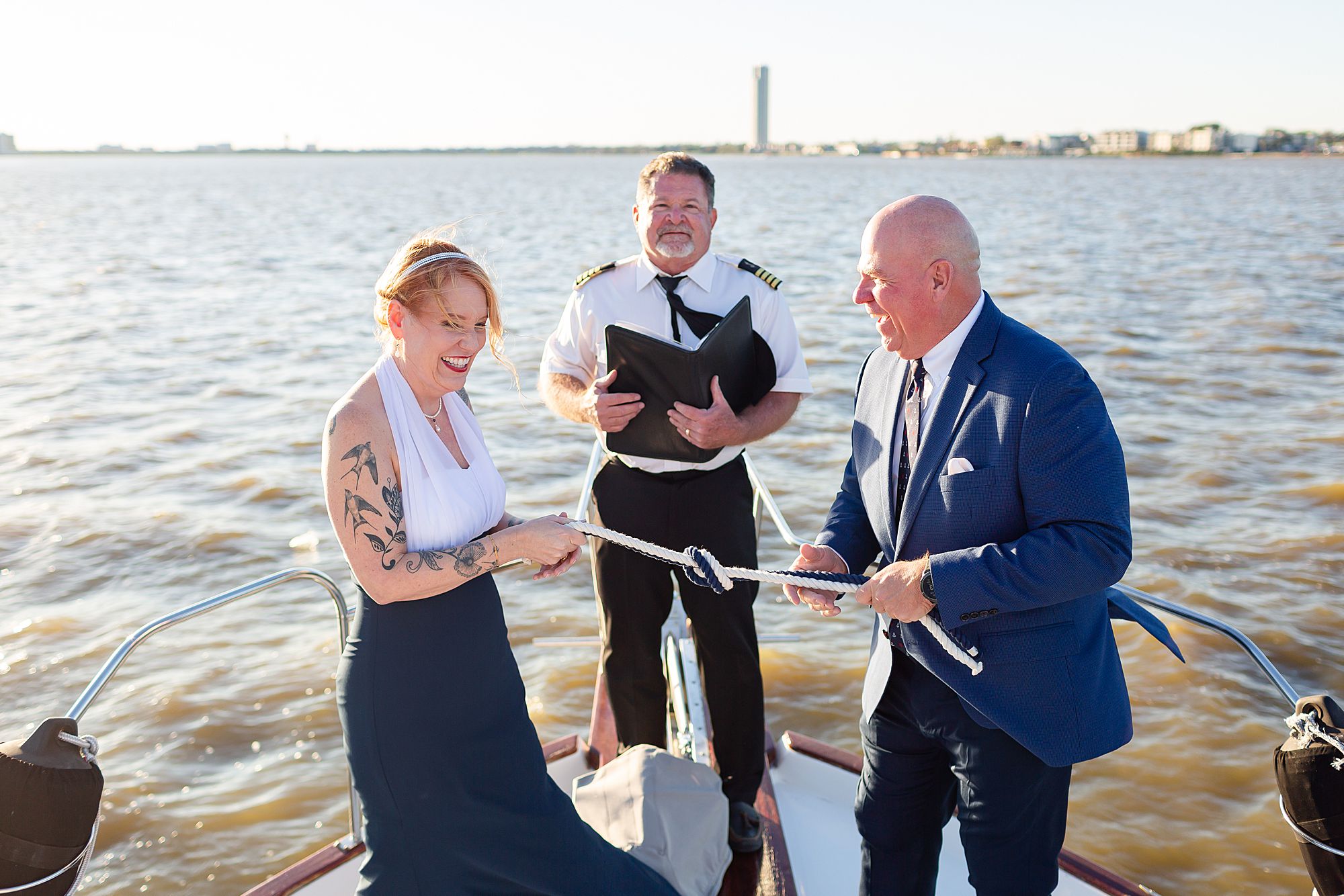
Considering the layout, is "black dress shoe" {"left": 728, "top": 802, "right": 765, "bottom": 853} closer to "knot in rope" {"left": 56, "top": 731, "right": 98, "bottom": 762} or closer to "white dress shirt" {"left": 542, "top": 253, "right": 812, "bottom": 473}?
"white dress shirt" {"left": 542, "top": 253, "right": 812, "bottom": 473}

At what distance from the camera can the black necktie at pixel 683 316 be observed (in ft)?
10.2

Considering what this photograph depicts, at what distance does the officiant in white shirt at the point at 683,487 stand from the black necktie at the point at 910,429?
770 mm

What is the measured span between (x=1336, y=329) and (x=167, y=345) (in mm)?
16083

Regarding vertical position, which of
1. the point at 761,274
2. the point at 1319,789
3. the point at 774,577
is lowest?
the point at 1319,789

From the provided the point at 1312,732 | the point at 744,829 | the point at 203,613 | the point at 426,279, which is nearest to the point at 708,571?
the point at 426,279

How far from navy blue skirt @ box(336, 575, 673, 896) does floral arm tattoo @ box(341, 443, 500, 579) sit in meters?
0.11

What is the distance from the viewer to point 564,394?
10.5 feet

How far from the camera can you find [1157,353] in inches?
515

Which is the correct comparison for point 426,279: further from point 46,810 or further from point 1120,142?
point 1120,142

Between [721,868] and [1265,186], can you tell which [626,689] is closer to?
[721,868]

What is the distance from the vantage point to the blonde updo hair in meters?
2.11

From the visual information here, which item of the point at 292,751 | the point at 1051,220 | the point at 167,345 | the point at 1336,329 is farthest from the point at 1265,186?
the point at 292,751

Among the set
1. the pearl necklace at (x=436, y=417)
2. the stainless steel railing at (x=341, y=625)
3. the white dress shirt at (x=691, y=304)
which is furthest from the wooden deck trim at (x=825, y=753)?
A: the pearl necklace at (x=436, y=417)

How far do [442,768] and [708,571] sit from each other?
2.23 ft
